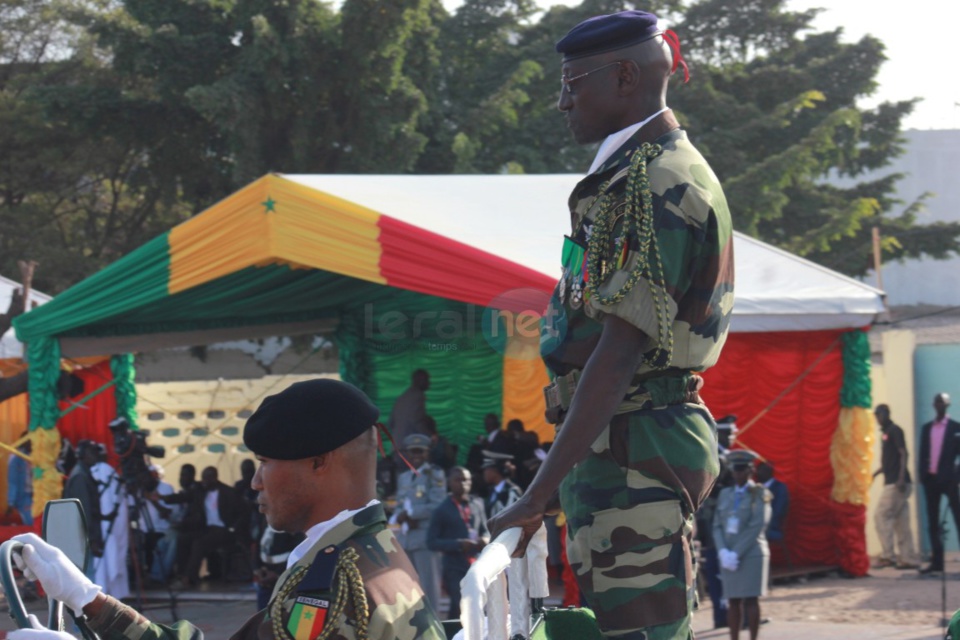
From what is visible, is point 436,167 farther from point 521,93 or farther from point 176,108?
point 176,108

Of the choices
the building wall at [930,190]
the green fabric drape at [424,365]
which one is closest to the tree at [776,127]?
the green fabric drape at [424,365]

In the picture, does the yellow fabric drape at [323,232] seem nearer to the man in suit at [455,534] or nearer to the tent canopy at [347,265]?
the tent canopy at [347,265]

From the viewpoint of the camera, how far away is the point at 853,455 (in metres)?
13.0

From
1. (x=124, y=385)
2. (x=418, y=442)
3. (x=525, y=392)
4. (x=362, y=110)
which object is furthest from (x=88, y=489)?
(x=362, y=110)

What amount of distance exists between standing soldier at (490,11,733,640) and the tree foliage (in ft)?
56.6

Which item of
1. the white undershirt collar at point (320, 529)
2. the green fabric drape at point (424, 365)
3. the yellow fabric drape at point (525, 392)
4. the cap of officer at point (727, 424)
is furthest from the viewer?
the yellow fabric drape at point (525, 392)

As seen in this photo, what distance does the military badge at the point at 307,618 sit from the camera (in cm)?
209

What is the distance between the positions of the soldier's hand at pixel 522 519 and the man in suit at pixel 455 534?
6.82 metres

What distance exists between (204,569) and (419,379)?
368cm

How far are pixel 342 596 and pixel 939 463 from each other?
11478mm

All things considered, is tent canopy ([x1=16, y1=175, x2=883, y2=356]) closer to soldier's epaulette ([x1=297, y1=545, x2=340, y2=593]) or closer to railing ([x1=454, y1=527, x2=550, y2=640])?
railing ([x1=454, y1=527, x2=550, y2=640])

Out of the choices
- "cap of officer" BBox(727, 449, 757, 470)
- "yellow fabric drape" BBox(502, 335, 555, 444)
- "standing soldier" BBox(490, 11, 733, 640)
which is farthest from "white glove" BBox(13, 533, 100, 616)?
"yellow fabric drape" BBox(502, 335, 555, 444)

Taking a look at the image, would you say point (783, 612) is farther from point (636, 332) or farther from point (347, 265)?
point (636, 332)

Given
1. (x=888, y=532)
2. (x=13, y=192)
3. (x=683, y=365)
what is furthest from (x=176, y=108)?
(x=683, y=365)
